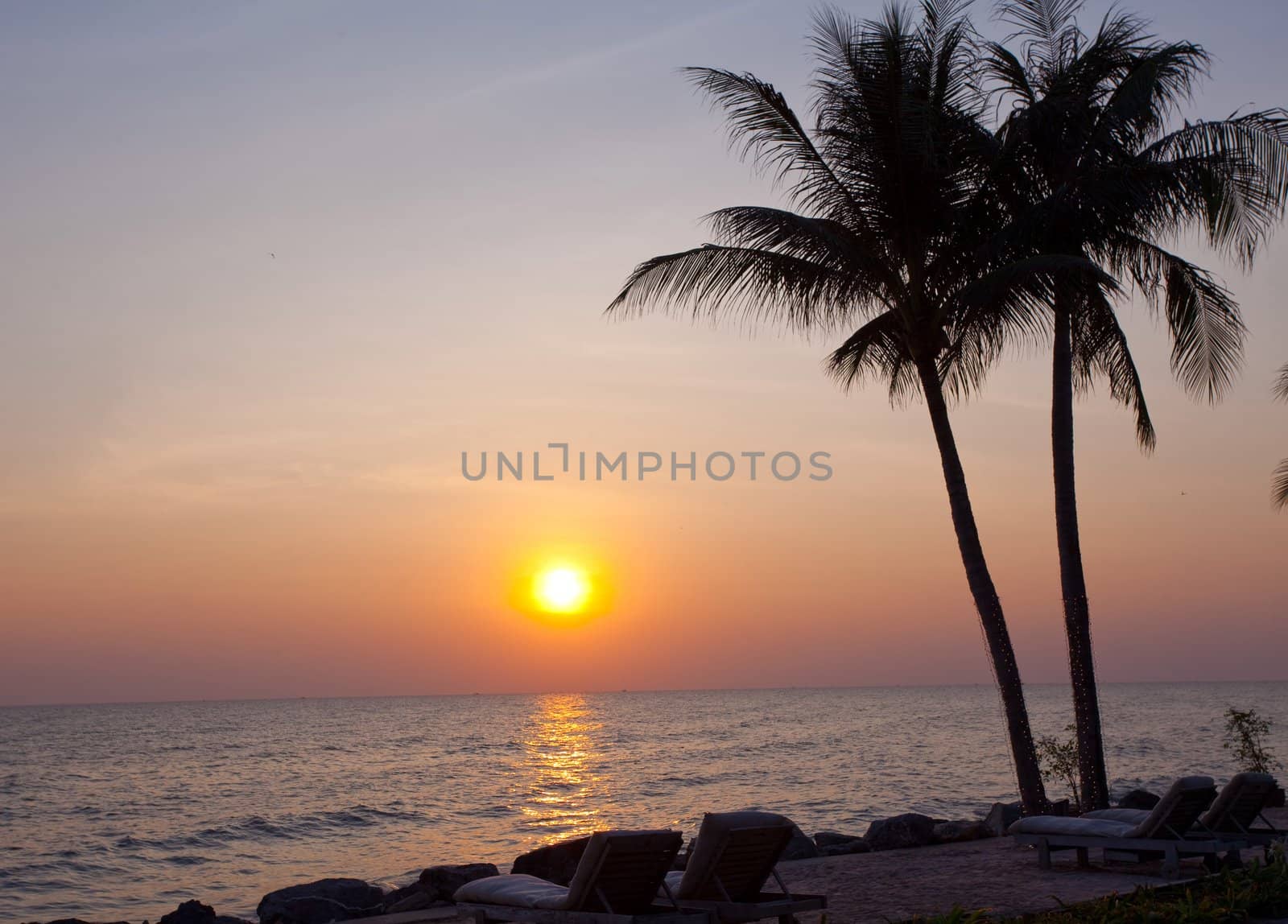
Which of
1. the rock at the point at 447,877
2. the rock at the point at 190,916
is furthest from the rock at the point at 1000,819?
the rock at the point at 190,916

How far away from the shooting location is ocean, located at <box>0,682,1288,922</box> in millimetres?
21766

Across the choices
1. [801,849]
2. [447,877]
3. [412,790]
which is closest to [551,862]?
[447,877]

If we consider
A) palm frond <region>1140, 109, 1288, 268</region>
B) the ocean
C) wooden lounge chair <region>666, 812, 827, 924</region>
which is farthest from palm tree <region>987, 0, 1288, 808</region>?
the ocean

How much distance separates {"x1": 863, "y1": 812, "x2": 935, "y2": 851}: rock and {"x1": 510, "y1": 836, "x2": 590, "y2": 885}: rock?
3.29 metres

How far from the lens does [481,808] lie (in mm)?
30266

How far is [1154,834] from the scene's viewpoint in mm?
8812

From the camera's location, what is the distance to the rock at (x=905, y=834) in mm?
12125

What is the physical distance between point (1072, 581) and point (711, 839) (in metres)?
7.35

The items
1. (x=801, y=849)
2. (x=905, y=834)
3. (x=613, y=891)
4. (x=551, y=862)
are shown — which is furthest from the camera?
(x=801, y=849)

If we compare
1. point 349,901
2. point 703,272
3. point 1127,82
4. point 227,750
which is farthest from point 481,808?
point 227,750

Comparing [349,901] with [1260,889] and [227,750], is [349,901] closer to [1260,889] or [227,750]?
[1260,889]

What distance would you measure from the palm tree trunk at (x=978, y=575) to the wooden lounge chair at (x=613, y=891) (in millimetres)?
6582

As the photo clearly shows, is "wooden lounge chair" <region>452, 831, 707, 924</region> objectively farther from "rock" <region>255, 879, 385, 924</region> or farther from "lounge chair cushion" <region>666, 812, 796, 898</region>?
"rock" <region>255, 879, 385, 924</region>

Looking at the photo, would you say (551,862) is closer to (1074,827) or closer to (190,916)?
(190,916)
